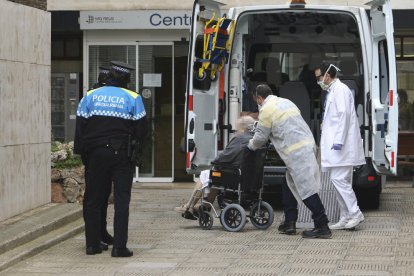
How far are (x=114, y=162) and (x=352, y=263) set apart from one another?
2356mm

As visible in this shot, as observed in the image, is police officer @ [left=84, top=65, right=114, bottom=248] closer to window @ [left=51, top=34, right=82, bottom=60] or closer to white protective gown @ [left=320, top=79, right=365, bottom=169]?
white protective gown @ [left=320, top=79, right=365, bottom=169]

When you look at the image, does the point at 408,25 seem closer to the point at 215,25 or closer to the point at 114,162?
the point at 215,25

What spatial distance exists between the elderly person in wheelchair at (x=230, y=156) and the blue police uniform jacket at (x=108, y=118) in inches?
75.3

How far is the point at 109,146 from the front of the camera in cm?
975

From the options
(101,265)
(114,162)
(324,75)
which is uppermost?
(324,75)

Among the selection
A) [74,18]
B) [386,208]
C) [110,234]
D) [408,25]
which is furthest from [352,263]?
[74,18]

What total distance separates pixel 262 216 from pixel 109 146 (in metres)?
2.44

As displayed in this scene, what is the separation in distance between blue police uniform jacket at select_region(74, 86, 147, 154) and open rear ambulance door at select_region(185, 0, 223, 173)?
296 cm

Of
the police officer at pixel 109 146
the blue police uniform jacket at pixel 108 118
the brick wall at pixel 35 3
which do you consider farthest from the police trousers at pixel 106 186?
the brick wall at pixel 35 3

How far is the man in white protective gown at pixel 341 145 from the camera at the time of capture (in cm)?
1142

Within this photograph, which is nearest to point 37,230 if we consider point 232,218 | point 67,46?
point 232,218

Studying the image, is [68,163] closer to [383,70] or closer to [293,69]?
[293,69]

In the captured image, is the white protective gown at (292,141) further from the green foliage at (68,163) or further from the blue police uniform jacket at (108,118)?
the green foliage at (68,163)

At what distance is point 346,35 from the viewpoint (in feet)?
45.2
